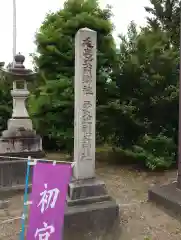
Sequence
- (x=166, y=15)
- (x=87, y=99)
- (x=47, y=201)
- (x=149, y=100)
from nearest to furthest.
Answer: (x=47, y=201) → (x=87, y=99) → (x=149, y=100) → (x=166, y=15)

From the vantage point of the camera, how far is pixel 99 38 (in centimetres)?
754

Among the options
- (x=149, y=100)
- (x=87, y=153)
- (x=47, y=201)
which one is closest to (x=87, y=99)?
(x=87, y=153)

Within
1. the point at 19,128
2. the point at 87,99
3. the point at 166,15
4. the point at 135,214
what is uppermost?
the point at 166,15

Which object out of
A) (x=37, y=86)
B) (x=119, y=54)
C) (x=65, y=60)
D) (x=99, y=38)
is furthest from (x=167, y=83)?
(x=37, y=86)

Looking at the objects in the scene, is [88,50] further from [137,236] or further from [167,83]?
[167,83]

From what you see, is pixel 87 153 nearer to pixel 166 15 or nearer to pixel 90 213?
pixel 90 213

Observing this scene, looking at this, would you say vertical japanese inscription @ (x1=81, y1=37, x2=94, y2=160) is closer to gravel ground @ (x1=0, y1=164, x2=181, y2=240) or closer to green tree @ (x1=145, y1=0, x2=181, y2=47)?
gravel ground @ (x1=0, y1=164, x2=181, y2=240)

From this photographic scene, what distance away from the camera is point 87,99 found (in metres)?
3.39

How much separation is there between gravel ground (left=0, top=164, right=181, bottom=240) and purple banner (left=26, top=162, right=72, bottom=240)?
1186 millimetres

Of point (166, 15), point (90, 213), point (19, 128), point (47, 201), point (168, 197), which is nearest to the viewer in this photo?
point (47, 201)

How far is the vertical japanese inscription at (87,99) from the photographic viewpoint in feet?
11.1

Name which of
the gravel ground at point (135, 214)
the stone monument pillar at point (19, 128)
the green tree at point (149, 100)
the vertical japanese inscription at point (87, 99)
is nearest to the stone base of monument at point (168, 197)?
the gravel ground at point (135, 214)

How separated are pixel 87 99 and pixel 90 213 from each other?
62.0 inches

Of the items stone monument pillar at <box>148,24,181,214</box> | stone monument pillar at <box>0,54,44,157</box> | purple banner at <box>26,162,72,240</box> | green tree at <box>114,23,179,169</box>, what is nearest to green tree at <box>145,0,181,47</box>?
green tree at <box>114,23,179,169</box>
